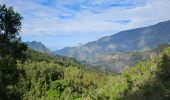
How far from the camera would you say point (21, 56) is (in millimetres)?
36812

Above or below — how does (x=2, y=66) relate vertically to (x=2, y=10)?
below

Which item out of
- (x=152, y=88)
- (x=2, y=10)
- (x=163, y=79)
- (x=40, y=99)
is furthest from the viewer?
(x=40, y=99)

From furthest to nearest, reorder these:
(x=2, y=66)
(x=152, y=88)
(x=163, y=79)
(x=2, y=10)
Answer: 1. (x=163, y=79)
2. (x=152, y=88)
3. (x=2, y=10)
4. (x=2, y=66)

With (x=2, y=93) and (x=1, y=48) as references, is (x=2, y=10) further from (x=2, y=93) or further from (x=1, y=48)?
(x=2, y=93)

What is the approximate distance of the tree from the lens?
110 feet

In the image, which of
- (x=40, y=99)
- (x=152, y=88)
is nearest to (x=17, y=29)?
(x=152, y=88)

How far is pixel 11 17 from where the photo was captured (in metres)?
36.3

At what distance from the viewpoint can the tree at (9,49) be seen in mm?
33438

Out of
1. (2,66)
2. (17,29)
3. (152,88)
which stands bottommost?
(152,88)

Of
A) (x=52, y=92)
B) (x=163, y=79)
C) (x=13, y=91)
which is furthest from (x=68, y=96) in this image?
(x=13, y=91)

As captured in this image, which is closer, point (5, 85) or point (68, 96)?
point (5, 85)

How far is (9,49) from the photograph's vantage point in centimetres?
3538

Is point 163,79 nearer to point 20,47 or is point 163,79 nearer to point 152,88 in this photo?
point 152,88

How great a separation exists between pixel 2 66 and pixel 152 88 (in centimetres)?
2925
